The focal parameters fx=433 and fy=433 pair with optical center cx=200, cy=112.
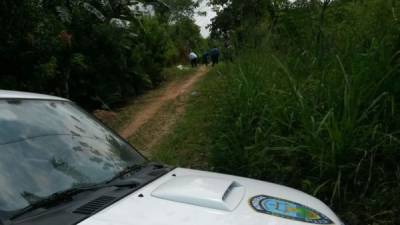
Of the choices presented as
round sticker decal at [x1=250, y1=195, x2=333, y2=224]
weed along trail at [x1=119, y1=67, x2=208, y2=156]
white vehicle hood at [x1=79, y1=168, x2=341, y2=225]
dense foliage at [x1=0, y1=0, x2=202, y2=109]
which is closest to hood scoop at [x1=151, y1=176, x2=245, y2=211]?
white vehicle hood at [x1=79, y1=168, x2=341, y2=225]

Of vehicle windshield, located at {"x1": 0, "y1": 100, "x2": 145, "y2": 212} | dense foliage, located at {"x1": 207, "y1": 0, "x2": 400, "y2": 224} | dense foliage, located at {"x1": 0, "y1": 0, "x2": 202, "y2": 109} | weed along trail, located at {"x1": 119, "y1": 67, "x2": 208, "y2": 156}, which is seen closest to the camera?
vehicle windshield, located at {"x1": 0, "y1": 100, "x2": 145, "y2": 212}

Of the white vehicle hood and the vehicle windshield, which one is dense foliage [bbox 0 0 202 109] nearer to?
the vehicle windshield

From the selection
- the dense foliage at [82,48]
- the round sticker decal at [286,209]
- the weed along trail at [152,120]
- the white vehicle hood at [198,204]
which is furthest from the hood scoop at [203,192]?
the dense foliage at [82,48]

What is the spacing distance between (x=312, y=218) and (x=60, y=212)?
1213 millimetres

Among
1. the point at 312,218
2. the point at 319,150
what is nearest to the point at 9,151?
the point at 312,218

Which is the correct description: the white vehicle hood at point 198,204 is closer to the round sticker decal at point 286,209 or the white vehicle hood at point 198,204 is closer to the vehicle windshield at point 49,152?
the round sticker decal at point 286,209

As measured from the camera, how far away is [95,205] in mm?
1967

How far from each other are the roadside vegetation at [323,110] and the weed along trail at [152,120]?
7.70 feet

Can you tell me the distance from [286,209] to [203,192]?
43cm

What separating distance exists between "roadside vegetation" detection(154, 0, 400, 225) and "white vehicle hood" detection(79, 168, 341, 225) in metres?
1.49

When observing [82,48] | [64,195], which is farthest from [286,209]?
[82,48]

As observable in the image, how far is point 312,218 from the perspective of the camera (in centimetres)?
218

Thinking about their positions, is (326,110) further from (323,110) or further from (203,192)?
(203,192)

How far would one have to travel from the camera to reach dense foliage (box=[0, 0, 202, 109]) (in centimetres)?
925
